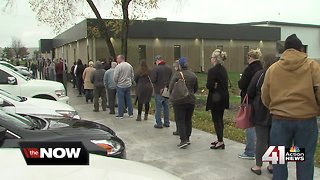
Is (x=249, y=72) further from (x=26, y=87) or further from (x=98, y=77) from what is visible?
(x=98, y=77)

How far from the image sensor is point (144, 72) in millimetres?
11008

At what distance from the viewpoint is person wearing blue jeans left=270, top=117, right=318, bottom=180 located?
14.6 ft

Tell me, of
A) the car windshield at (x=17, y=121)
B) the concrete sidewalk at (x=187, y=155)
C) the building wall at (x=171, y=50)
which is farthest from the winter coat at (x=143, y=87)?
the building wall at (x=171, y=50)

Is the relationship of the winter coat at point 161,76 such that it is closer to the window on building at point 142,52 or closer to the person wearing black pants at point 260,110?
the person wearing black pants at point 260,110

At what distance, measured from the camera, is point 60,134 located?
5008mm

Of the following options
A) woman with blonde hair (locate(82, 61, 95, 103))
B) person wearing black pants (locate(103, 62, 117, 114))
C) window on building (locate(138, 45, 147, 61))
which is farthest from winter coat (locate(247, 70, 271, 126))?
window on building (locate(138, 45, 147, 61))

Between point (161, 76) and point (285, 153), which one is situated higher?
point (161, 76)

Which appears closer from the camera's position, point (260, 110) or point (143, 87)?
point (260, 110)

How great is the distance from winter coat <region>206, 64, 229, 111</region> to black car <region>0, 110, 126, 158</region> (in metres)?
2.24

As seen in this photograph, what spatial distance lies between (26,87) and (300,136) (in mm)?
8369

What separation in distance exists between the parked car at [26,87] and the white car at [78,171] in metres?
8.78

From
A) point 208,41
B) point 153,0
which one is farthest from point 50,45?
point 153,0

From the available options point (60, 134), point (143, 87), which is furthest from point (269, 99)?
point (143, 87)

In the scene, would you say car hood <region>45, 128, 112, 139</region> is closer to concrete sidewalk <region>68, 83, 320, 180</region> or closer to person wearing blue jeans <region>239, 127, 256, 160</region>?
concrete sidewalk <region>68, 83, 320, 180</region>
